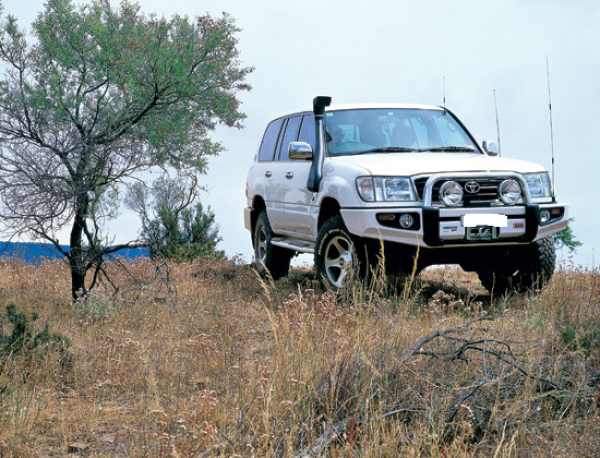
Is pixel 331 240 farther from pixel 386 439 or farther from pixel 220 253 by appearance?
pixel 220 253

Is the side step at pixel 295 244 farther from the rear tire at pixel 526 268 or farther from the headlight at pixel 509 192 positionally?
the headlight at pixel 509 192

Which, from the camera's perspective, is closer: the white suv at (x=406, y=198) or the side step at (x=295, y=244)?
the white suv at (x=406, y=198)

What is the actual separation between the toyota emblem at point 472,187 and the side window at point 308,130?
7.35 ft

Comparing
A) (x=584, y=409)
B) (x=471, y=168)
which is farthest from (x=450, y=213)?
(x=584, y=409)

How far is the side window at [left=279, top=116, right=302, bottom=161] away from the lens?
10109 millimetres

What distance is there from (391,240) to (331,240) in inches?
38.5

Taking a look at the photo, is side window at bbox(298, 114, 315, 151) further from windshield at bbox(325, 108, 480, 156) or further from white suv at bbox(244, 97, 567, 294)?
windshield at bbox(325, 108, 480, 156)

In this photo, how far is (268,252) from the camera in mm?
10953

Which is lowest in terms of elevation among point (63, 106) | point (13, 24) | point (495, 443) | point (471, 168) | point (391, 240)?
point (495, 443)

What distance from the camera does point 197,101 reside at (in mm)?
9617

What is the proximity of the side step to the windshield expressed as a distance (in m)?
1.28

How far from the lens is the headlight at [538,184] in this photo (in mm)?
8344

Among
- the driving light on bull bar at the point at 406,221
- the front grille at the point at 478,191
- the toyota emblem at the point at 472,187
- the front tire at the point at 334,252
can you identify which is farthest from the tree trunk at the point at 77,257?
the toyota emblem at the point at 472,187

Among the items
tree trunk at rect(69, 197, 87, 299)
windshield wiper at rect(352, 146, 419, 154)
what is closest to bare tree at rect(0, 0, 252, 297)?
tree trunk at rect(69, 197, 87, 299)
